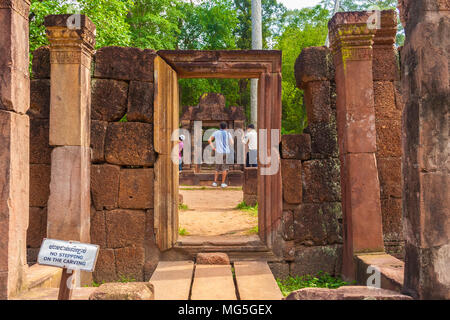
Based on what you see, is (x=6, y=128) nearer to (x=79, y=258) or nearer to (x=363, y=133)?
(x=79, y=258)

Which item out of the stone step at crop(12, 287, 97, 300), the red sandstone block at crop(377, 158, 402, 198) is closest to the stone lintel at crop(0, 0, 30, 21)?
the stone step at crop(12, 287, 97, 300)

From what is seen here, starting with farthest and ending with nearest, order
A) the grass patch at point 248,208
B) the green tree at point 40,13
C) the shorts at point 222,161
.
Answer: the shorts at point 222,161, the green tree at point 40,13, the grass patch at point 248,208

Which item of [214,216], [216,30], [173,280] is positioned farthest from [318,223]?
[216,30]

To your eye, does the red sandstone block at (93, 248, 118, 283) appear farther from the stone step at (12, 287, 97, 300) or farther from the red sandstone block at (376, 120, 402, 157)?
the red sandstone block at (376, 120, 402, 157)

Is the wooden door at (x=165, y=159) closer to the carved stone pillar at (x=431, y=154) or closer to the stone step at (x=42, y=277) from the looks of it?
the stone step at (x=42, y=277)

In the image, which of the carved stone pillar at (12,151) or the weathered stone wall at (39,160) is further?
the weathered stone wall at (39,160)

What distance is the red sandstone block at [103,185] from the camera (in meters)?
4.82

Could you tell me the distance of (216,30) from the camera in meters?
22.0

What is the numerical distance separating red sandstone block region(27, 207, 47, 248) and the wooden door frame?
1.49m

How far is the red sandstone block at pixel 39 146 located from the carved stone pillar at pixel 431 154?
4.30 meters

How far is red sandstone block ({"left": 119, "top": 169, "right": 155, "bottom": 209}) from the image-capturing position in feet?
15.9

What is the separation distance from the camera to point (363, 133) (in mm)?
4496

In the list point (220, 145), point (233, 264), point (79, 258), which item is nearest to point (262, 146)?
point (233, 264)

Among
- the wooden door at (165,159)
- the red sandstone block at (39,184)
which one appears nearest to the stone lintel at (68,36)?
the wooden door at (165,159)
